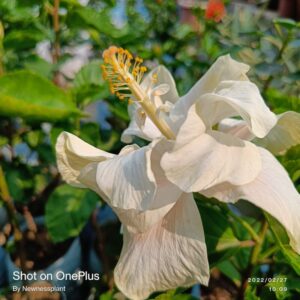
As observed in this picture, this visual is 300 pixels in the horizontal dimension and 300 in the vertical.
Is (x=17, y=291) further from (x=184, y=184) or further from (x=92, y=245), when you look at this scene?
(x=184, y=184)

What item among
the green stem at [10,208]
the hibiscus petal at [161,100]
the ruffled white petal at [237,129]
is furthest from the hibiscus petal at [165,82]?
the green stem at [10,208]

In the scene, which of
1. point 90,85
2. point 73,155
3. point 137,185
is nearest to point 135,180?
point 137,185

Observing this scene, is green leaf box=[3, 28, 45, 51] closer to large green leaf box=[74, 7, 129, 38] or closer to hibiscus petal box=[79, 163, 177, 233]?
large green leaf box=[74, 7, 129, 38]

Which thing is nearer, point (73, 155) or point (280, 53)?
point (73, 155)

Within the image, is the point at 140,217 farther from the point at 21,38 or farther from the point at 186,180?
the point at 21,38

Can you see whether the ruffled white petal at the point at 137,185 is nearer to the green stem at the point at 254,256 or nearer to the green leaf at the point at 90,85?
the green stem at the point at 254,256

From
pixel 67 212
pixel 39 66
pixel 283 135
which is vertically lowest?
pixel 67 212
